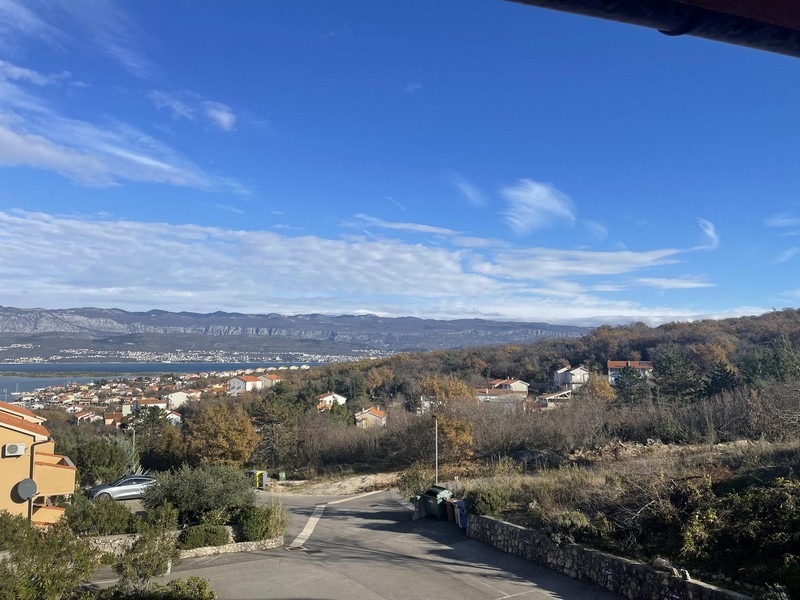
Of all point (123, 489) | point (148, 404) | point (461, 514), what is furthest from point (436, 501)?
point (148, 404)

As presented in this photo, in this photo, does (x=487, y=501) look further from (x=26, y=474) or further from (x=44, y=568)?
(x=26, y=474)

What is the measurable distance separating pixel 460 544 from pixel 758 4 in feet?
45.1

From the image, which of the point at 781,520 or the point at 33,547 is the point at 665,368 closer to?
the point at 781,520

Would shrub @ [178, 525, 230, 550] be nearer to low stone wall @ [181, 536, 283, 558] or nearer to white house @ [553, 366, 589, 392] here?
low stone wall @ [181, 536, 283, 558]

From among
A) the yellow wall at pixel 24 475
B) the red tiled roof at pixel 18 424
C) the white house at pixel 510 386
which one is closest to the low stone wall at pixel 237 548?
the yellow wall at pixel 24 475

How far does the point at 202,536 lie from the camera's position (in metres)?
13.6

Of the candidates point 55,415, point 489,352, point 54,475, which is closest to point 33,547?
point 54,475

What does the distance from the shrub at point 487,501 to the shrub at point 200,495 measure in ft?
18.6

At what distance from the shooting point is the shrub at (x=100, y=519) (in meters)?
14.1

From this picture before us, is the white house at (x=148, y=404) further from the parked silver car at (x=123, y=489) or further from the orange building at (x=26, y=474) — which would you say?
the orange building at (x=26, y=474)

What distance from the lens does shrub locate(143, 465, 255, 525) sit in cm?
1470

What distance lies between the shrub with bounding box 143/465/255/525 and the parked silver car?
6303 mm

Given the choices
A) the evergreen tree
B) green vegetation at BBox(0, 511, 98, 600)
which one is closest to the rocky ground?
the evergreen tree

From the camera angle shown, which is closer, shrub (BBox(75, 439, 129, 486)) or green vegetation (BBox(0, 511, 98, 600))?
green vegetation (BBox(0, 511, 98, 600))
